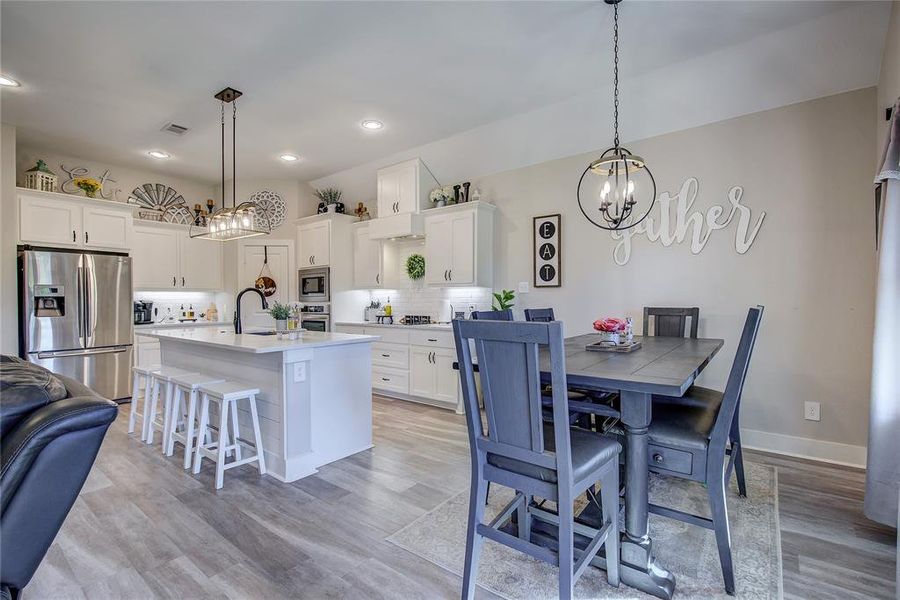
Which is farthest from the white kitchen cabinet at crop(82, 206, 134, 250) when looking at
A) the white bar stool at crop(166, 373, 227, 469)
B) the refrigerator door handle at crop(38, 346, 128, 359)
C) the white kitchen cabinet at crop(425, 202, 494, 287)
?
the white kitchen cabinet at crop(425, 202, 494, 287)

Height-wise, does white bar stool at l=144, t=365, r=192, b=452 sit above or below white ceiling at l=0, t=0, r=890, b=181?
below

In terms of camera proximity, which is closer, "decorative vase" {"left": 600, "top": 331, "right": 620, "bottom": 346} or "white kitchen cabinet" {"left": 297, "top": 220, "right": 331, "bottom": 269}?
"decorative vase" {"left": 600, "top": 331, "right": 620, "bottom": 346}

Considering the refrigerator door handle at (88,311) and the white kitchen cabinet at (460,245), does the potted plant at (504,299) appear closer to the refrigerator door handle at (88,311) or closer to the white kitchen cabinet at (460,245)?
the white kitchen cabinet at (460,245)

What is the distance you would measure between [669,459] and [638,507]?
0.81 ft

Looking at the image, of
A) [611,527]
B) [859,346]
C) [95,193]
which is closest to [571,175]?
[859,346]

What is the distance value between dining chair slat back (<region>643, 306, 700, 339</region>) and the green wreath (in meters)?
2.76

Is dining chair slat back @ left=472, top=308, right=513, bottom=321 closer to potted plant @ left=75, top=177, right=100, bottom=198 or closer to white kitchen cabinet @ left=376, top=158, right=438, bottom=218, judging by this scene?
white kitchen cabinet @ left=376, top=158, right=438, bottom=218

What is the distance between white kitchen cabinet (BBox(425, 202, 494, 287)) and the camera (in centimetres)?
460

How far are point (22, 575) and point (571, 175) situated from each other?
4.34m

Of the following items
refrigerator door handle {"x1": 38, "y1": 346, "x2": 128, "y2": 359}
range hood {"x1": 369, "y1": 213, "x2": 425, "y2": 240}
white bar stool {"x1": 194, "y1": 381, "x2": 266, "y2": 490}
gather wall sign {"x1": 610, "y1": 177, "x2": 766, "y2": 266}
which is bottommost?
white bar stool {"x1": 194, "y1": 381, "x2": 266, "y2": 490}

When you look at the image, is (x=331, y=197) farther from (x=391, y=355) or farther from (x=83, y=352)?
(x=83, y=352)

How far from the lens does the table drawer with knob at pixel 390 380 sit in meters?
4.89

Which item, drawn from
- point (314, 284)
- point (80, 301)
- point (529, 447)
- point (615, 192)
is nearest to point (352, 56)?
point (615, 192)

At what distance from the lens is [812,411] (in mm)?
3123
